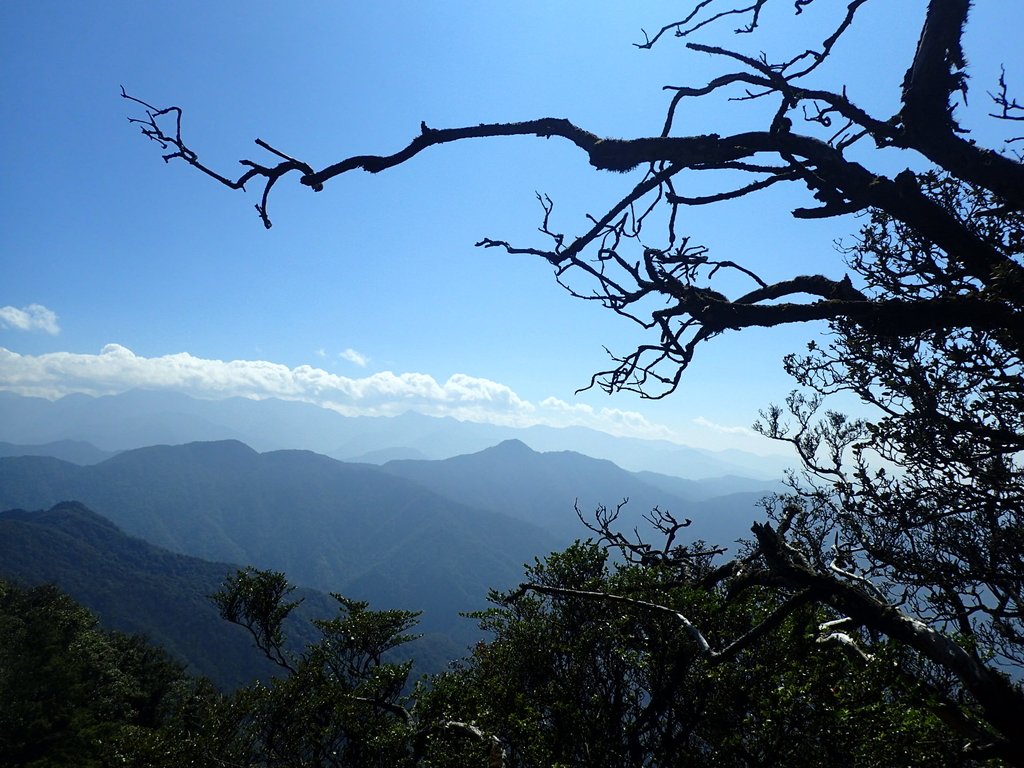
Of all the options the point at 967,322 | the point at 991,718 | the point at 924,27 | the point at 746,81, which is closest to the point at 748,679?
the point at 991,718

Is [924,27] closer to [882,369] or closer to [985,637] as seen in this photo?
[882,369]

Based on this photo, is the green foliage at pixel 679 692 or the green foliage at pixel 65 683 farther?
the green foliage at pixel 65 683

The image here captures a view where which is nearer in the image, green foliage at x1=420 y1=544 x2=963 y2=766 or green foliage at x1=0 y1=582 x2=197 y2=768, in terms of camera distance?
green foliage at x1=420 y1=544 x2=963 y2=766

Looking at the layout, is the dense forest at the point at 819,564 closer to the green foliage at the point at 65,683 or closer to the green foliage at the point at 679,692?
the green foliage at the point at 679,692

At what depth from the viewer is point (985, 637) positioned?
7.91 metres

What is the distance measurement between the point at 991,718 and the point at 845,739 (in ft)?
3.00

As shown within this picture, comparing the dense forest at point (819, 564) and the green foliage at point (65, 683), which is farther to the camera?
the green foliage at point (65, 683)

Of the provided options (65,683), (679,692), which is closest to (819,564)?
(679,692)

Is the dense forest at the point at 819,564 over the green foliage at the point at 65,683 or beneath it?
over

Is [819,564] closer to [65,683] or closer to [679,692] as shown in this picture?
[679,692]

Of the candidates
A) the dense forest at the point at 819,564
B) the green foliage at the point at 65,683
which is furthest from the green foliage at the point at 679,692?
the green foliage at the point at 65,683

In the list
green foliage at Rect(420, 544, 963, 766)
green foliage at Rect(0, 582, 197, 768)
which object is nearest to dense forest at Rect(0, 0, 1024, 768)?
green foliage at Rect(420, 544, 963, 766)

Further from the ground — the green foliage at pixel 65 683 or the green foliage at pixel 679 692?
the green foliage at pixel 679 692

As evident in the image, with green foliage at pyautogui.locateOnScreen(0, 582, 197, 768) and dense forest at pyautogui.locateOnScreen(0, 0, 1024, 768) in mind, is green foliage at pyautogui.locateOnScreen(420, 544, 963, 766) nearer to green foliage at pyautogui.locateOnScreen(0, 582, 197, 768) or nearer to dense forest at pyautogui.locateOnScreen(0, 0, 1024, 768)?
dense forest at pyautogui.locateOnScreen(0, 0, 1024, 768)
